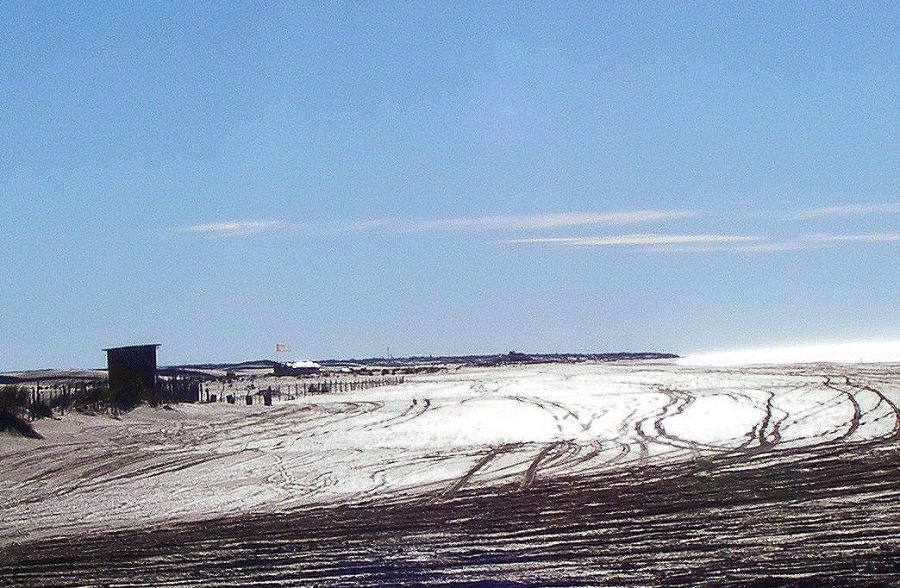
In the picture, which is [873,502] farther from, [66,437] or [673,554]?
[66,437]

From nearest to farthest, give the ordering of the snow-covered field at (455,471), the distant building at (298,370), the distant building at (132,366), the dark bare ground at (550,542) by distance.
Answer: the dark bare ground at (550,542)
the snow-covered field at (455,471)
the distant building at (132,366)
the distant building at (298,370)

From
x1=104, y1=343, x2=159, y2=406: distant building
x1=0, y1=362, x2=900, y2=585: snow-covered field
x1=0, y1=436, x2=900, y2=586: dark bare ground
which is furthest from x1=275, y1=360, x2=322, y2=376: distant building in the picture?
x1=0, y1=436, x2=900, y2=586: dark bare ground

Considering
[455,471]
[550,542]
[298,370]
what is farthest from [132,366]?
[298,370]

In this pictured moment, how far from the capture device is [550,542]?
39.8 ft

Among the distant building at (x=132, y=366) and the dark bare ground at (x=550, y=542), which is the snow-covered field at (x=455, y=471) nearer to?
the dark bare ground at (x=550, y=542)

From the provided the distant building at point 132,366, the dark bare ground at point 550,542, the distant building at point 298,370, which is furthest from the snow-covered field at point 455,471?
the distant building at point 298,370

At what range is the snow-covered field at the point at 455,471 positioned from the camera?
13.0 m

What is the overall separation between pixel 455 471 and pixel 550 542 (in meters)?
7.72

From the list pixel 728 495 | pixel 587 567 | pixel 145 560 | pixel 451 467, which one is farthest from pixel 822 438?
pixel 145 560

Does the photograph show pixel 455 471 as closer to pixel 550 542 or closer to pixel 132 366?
pixel 550 542

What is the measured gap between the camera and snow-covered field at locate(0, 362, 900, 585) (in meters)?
13.0

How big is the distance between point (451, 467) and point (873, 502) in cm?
866

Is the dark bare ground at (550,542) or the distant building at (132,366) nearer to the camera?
the dark bare ground at (550,542)

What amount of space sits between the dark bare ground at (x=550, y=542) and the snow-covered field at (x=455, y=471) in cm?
6
